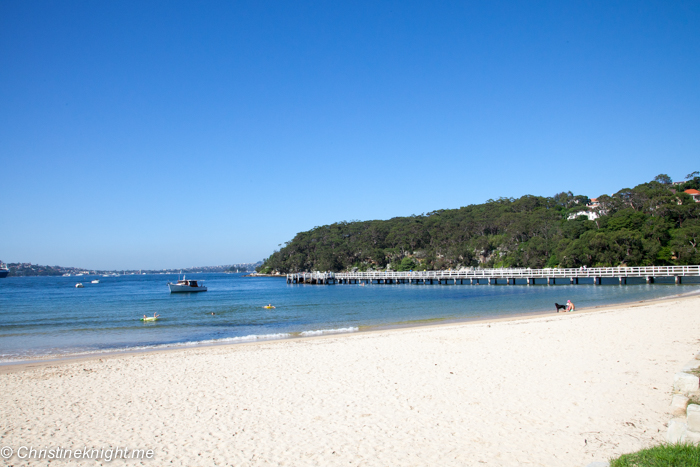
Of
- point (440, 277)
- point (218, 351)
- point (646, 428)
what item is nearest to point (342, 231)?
point (440, 277)

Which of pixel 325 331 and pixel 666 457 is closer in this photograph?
pixel 666 457

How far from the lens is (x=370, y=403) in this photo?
25.8 ft

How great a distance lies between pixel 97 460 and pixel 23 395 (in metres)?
4.98

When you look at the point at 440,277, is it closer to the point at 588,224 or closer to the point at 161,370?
the point at 588,224

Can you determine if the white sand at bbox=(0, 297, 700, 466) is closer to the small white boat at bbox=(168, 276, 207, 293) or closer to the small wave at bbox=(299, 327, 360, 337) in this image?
the small wave at bbox=(299, 327, 360, 337)

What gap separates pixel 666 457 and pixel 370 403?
4.66 meters

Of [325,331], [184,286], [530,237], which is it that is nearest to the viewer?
[325,331]

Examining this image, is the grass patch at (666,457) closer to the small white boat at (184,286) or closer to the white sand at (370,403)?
the white sand at (370,403)

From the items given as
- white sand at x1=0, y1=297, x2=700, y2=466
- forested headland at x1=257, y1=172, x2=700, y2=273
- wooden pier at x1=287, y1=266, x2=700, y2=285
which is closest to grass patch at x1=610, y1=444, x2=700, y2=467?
white sand at x1=0, y1=297, x2=700, y2=466

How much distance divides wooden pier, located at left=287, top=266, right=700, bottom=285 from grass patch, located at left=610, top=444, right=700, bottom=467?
51.8 m

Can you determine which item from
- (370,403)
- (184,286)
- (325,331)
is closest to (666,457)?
(370,403)

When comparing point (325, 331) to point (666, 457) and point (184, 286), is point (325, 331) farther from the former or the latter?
point (184, 286)

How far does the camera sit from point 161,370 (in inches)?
451

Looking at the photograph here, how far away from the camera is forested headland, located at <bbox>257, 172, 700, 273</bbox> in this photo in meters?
57.4
